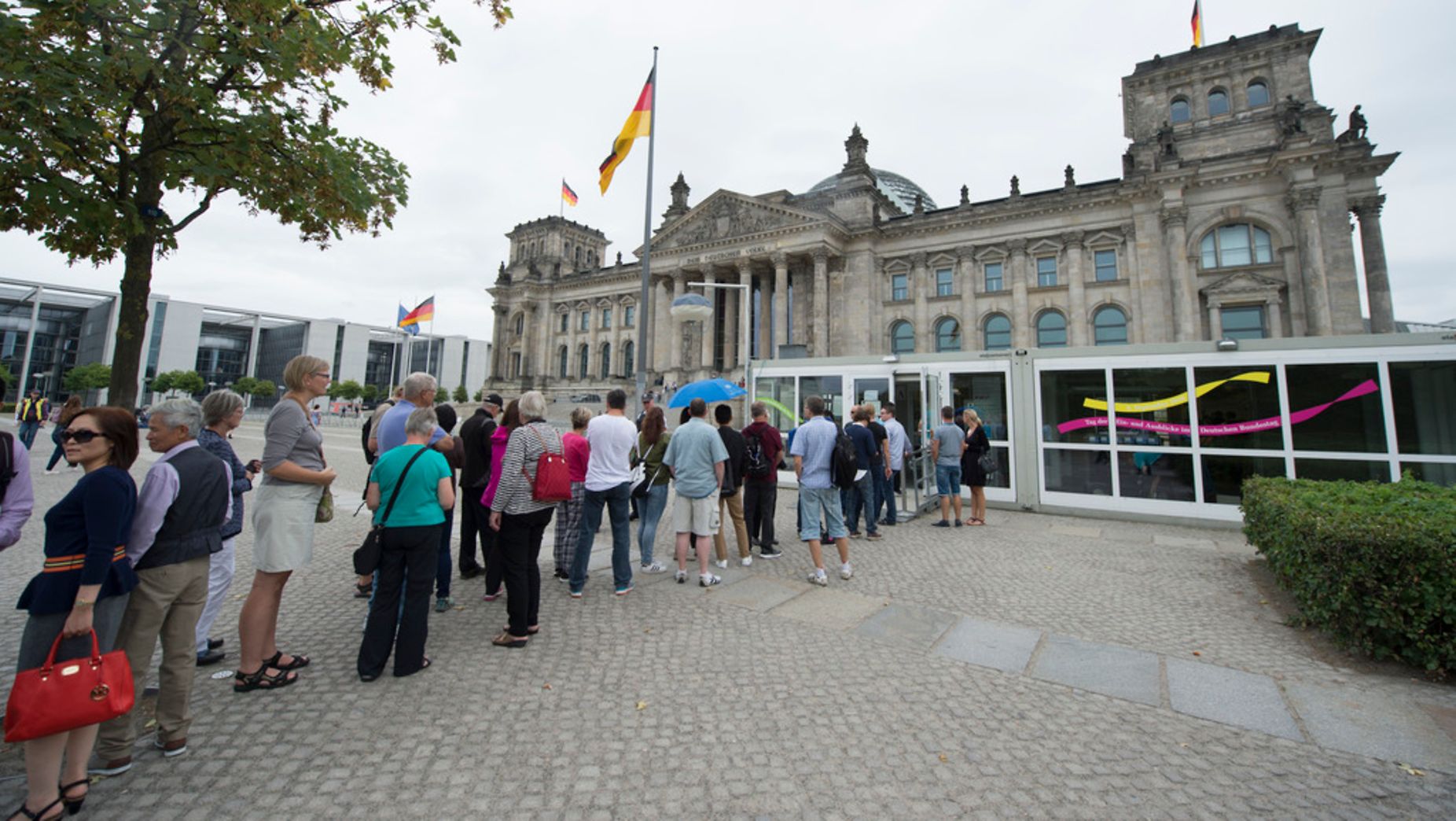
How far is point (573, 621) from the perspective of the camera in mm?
5352

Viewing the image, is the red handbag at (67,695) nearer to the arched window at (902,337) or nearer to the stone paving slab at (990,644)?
the stone paving slab at (990,644)

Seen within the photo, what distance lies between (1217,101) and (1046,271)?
13101mm

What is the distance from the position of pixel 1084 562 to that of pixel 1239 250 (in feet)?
106

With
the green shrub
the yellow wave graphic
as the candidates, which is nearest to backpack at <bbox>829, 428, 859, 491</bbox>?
the green shrub

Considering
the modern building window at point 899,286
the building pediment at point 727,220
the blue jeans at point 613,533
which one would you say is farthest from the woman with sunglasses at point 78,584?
the modern building window at point 899,286

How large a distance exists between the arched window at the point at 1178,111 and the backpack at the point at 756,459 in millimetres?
40241

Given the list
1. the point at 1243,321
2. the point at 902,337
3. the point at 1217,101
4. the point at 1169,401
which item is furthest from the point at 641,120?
the point at 1217,101

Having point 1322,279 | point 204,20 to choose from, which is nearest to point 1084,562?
point 204,20

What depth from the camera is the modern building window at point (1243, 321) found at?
1128 inches

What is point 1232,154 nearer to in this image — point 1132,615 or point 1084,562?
point 1084,562

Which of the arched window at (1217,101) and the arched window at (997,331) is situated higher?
the arched window at (1217,101)

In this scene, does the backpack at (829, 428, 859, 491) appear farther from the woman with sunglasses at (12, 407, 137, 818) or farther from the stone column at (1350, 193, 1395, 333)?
the stone column at (1350, 193, 1395, 333)

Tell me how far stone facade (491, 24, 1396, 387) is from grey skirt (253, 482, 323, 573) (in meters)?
18.0

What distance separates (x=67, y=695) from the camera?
2.41 m
